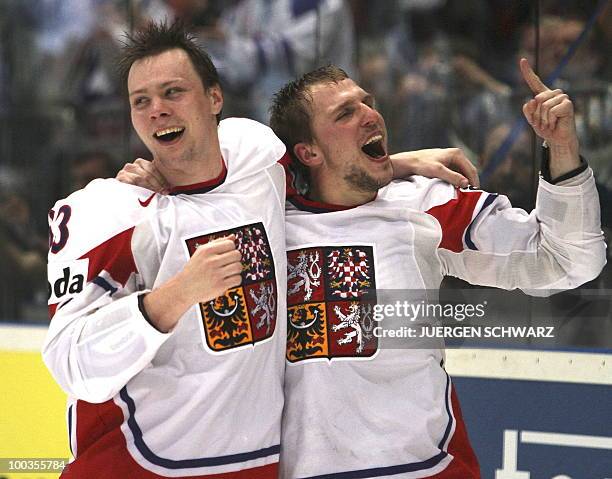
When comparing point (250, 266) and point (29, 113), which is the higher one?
point (29, 113)

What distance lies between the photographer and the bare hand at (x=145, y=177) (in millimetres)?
2082

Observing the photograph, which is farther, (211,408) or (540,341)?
(540,341)

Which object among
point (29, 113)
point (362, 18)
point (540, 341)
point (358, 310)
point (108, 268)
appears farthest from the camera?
point (29, 113)

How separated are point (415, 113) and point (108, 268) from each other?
1.52 metres

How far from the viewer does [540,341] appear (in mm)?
2934

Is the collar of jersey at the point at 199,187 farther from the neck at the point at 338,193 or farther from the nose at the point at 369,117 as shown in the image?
the nose at the point at 369,117

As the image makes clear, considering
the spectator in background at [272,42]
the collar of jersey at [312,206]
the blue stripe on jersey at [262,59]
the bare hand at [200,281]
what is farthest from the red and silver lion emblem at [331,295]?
the blue stripe on jersey at [262,59]

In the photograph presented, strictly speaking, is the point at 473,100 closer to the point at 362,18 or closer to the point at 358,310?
the point at 362,18

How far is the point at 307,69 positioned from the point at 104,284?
1.56m

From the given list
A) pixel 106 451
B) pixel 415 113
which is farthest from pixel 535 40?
pixel 106 451

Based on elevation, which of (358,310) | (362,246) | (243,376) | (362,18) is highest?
(362,18)

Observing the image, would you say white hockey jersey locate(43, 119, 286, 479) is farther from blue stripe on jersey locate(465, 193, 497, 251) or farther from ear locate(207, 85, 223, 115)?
blue stripe on jersey locate(465, 193, 497, 251)

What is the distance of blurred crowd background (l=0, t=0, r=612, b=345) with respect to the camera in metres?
2.91

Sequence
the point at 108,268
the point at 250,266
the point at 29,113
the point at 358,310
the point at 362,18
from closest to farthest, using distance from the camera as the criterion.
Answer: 1. the point at 108,268
2. the point at 250,266
3. the point at 358,310
4. the point at 362,18
5. the point at 29,113
